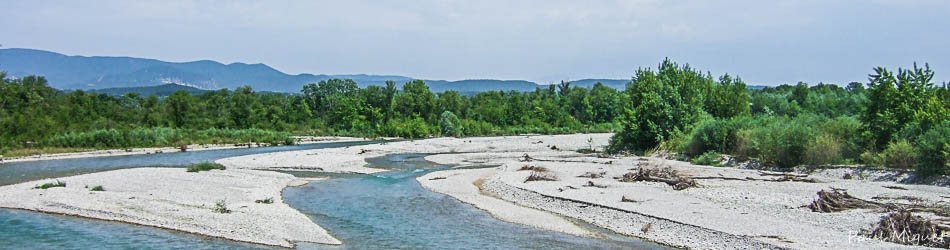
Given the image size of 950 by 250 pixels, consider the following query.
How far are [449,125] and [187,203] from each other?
74052mm

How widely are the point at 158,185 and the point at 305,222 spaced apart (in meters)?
11.7

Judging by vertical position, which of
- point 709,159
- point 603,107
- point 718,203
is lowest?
point 718,203

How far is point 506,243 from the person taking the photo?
15570 mm

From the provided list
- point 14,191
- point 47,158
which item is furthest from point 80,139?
point 14,191

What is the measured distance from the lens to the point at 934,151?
22.1 m

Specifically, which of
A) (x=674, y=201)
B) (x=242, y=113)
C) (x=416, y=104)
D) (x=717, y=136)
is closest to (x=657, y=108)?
(x=717, y=136)

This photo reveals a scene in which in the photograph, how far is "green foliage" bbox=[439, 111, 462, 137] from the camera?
309 feet

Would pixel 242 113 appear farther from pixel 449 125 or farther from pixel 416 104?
pixel 449 125

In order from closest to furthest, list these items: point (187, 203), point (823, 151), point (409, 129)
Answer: point (187, 203) < point (823, 151) < point (409, 129)

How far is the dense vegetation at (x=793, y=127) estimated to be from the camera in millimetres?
24562

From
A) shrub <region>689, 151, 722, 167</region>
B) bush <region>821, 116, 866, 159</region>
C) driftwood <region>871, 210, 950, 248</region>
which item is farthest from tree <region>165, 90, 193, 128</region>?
driftwood <region>871, 210, 950, 248</region>

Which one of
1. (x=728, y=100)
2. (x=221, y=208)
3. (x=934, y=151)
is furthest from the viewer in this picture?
(x=728, y=100)

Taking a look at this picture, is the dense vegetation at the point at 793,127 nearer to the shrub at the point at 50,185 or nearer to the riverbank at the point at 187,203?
the riverbank at the point at 187,203

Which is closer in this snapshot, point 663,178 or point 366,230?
point 366,230
